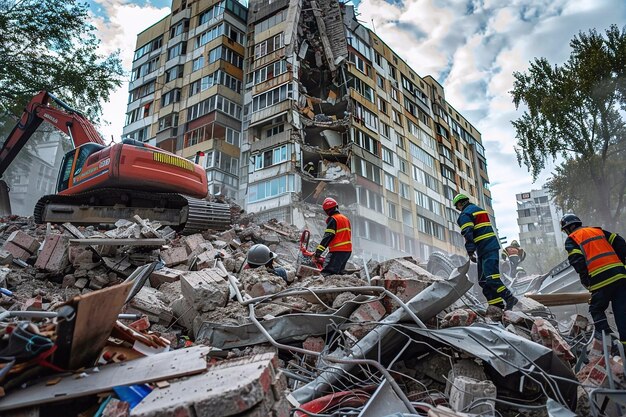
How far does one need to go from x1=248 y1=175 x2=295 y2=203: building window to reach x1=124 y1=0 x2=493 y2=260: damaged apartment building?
0.08 meters

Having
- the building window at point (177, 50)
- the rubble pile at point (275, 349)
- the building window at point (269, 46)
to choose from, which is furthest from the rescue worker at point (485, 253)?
the building window at point (177, 50)

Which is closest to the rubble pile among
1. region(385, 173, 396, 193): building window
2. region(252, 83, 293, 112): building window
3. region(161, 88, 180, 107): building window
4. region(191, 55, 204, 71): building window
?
region(252, 83, 293, 112): building window

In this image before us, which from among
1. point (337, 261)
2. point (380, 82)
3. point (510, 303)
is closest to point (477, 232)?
point (510, 303)

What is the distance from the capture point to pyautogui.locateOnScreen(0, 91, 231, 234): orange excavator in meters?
9.27

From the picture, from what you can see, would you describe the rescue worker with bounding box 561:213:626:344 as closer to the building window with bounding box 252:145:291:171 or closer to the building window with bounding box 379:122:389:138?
the building window with bounding box 252:145:291:171

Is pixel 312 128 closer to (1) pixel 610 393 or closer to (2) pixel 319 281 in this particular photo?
(2) pixel 319 281

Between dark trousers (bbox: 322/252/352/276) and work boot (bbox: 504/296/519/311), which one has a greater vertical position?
dark trousers (bbox: 322/252/352/276)

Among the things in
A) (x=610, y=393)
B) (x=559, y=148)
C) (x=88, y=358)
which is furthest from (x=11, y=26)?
(x=559, y=148)

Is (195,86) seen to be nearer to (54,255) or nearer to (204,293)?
(54,255)

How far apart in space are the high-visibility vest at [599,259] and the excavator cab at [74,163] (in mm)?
10843

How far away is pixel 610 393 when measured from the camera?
273 cm

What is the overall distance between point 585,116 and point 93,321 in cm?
2385

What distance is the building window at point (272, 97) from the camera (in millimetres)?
26859

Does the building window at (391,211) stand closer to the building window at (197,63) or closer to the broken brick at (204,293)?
the building window at (197,63)
